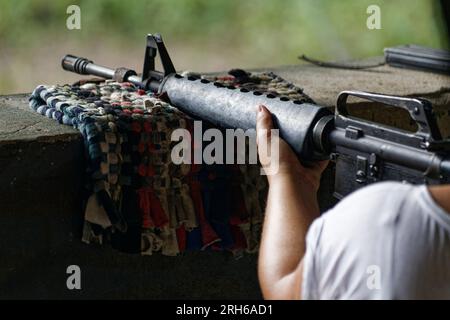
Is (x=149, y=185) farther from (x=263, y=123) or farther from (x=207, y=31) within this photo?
(x=207, y=31)

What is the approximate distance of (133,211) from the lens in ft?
6.47

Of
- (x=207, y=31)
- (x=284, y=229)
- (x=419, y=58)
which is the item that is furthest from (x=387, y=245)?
(x=207, y=31)

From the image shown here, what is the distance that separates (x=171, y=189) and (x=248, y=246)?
10.5 inches

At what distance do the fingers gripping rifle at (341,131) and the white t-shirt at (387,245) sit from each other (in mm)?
349

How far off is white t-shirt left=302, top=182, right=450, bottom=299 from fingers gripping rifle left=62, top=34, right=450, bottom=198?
349 millimetres

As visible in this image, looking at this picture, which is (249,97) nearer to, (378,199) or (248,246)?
(248,246)

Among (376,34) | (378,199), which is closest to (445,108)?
(378,199)

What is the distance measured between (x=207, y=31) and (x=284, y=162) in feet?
14.8

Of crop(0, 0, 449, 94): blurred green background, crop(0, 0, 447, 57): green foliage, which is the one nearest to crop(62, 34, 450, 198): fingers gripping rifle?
crop(0, 0, 449, 94): blurred green background

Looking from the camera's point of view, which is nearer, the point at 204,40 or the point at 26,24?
the point at 26,24

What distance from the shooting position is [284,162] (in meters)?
1.57

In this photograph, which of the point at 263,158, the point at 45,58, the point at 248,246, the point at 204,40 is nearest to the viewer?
the point at 263,158

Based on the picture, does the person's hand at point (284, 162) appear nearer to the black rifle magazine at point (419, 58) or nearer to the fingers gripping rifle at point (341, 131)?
the fingers gripping rifle at point (341, 131)

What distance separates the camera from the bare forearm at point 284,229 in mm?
1301
